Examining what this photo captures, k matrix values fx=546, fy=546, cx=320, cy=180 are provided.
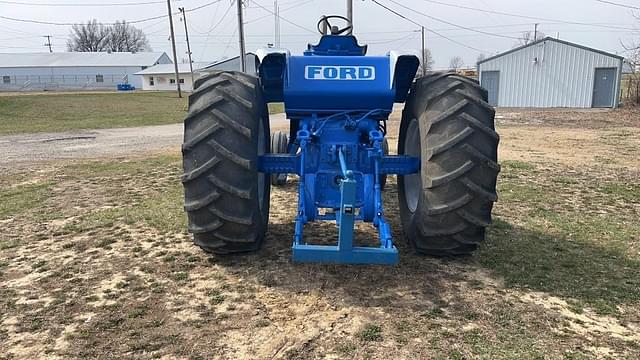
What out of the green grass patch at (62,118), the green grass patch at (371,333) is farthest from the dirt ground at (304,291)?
the green grass patch at (62,118)

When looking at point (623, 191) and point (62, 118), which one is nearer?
point (623, 191)

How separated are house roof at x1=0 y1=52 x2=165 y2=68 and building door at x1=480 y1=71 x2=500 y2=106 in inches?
2594

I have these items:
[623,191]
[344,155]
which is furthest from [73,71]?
[344,155]

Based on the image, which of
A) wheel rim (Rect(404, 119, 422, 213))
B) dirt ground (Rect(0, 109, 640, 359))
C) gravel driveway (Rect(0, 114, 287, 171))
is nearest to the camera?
dirt ground (Rect(0, 109, 640, 359))

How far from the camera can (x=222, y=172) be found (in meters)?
4.21

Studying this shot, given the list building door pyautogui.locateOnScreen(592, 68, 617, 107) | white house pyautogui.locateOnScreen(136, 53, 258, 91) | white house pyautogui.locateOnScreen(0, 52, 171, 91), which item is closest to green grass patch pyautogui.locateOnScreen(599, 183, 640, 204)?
building door pyautogui.locateOnScreen(592, 68, 617, 107)

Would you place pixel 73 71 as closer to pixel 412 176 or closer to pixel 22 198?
pixel 22 198

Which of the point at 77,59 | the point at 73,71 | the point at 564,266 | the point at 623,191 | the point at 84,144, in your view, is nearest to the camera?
the point at 564,266

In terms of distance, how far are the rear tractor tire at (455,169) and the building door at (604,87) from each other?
27.5 meters

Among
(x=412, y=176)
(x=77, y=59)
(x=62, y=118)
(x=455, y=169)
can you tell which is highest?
(x=77, y=59)

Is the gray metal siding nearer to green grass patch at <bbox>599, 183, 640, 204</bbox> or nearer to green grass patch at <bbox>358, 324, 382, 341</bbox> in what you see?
green grass patch at <bbox>599, 183, 640, 204</bbox>

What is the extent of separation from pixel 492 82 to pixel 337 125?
96.1 ft

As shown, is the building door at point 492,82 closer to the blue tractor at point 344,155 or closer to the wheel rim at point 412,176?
the wheel rim at point 412,176

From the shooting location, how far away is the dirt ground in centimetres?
341
